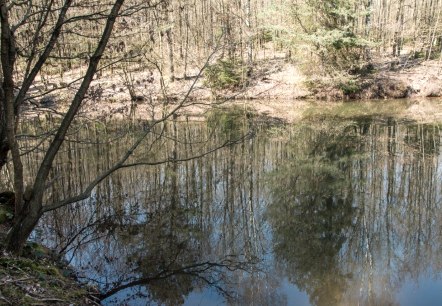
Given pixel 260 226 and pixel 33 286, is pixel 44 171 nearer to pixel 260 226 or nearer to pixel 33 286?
pixel 33 286

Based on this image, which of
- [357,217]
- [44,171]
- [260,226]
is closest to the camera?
[44,171]

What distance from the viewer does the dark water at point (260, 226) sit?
19.2ft

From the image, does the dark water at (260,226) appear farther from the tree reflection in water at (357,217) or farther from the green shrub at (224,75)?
the green shrub at (224,75)

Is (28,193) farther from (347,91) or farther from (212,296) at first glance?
(347,91)

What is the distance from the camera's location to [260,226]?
7.98 metres

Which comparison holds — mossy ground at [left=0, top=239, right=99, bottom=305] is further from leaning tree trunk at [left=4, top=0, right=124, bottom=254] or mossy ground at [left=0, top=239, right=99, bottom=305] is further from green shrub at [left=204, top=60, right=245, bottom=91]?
green shrub at [left=204, top=60, right=245, bottom=91]

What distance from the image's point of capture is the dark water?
5848 mm

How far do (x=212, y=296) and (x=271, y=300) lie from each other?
79cm

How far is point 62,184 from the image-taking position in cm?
1070

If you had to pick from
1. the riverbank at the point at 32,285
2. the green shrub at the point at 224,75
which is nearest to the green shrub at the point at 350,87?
the green shrub at the point at 224,75

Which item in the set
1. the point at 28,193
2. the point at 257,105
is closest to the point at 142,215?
the point at 28,193

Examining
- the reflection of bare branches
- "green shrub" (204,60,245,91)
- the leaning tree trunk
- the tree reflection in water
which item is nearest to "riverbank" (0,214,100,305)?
the leaning tree trunk

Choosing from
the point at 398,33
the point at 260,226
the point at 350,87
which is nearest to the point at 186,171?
the point at 260,226

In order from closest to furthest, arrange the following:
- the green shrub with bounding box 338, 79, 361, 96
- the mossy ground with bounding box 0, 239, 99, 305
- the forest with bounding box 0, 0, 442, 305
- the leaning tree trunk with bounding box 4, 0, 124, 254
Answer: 1. the mossy ground with bounding box 0, 239, 99, 305
2. the leaning tree trunk with bounding box 4, 0, 124, 254
3. the forest with bounding box 0, 0, 442, 305
4. the green shrub with bounding box 338, 79, 361, 96
